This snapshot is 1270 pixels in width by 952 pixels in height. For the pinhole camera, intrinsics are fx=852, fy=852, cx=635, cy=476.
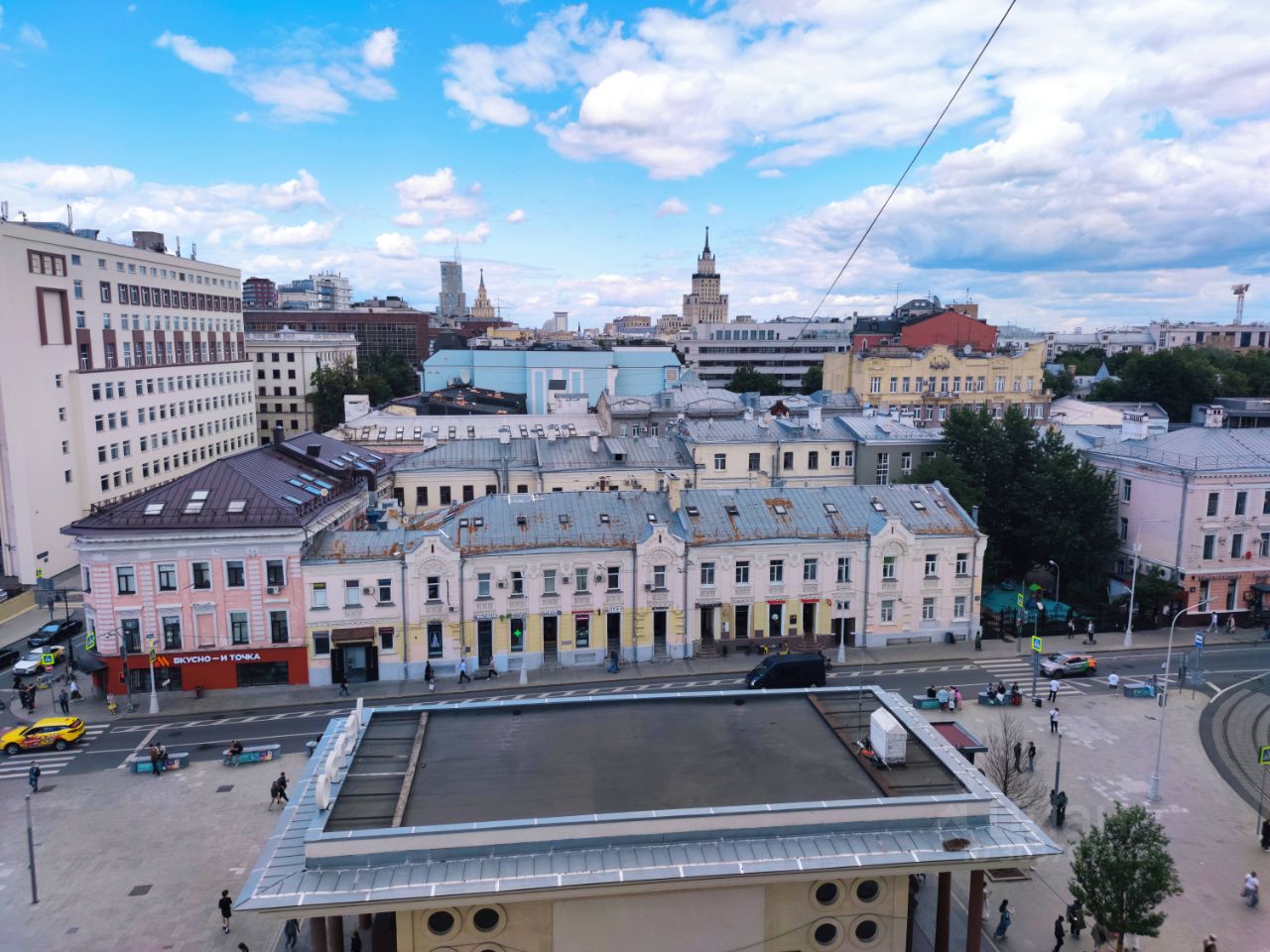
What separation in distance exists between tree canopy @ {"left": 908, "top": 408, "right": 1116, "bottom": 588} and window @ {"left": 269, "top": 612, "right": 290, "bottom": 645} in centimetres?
4578

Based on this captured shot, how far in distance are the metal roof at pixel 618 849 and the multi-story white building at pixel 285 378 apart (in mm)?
119334

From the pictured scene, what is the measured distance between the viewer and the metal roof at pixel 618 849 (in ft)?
61.4

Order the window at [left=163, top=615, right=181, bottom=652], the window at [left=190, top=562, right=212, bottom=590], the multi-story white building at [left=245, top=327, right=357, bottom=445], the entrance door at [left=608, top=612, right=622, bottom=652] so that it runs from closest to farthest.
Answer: the window at [left=190, top=562, right=212, bottom=590]
the window at [left=163, top=615, right=181, bottom=652]
the entrance door at [left=608, top=612, right=622, bottom=652]
the multi-story white building at [left=245, top=327, right=357, bottom=445]

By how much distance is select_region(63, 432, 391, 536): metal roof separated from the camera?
46531 millimetres

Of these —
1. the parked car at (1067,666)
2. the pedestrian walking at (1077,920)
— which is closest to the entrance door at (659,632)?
the parked car at (1067,666)

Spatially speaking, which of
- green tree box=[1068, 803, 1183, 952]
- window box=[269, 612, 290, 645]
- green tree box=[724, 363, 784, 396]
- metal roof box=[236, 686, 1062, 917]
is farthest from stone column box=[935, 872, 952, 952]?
green tree box=[724, 363, 784, 396]

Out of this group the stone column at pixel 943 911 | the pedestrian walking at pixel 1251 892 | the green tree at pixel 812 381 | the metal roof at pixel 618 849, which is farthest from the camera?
the green tree at pixel 812 381

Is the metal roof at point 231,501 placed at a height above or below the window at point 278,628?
above

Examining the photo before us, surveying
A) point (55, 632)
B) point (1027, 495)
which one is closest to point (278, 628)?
point (55, 632)

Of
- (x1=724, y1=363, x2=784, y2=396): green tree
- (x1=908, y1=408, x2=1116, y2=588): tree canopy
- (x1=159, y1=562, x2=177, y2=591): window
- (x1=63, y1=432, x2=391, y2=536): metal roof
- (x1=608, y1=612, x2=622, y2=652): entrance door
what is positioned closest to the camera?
(x1=63, y1=432, x2=391, y2=536): metal roof

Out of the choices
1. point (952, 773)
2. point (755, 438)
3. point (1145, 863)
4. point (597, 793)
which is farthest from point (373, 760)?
point (755, 438)

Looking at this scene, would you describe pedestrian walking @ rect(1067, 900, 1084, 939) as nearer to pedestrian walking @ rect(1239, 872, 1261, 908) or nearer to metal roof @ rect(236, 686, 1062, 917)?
pedestrian walking @ rect(1239, 872, 1261, 908)

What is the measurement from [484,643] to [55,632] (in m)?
30.3

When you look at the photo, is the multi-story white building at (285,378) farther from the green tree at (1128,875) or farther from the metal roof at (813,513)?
the green tree at (1128,875)
